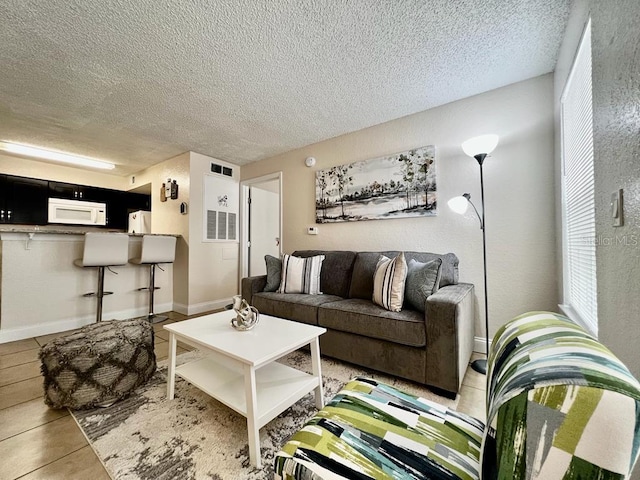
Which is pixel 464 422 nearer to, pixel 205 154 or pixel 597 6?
pixel 597 6

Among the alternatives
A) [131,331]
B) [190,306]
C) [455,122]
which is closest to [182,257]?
[190,306]

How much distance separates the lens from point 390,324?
1.85 meters

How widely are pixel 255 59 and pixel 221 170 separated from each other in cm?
255

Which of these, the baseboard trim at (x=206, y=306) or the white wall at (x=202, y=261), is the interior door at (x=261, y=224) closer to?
the white wall at (x=202, y=261)

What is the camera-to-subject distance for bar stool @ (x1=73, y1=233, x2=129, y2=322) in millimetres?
2879

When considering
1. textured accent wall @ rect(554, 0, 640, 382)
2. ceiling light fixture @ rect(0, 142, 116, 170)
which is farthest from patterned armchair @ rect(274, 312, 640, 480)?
ceiling light fixture @ rect(0, 142, 116, 170)

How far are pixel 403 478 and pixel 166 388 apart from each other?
5.92 ft

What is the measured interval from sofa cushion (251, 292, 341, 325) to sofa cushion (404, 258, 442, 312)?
73 cm

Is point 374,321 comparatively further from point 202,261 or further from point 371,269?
point 202,261

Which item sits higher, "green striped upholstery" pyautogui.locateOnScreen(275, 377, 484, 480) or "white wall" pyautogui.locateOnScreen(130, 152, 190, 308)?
"white wall" pyautogui.locateOnScreen(130, 152, 190, 308)

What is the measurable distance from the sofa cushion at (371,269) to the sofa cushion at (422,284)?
39cm

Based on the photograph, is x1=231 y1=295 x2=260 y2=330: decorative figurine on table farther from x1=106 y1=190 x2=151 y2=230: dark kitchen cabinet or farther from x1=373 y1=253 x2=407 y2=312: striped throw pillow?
x1=106 y1=190 x2=151 y2=230: dark kitchen cabinet

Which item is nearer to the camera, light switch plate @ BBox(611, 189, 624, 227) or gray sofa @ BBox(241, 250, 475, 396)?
light switch plate @ BBox(611, 189, 624, 227)

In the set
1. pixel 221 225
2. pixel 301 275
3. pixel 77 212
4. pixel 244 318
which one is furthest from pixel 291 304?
pixel 77 212
